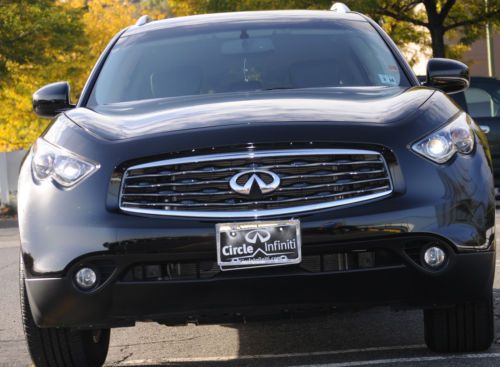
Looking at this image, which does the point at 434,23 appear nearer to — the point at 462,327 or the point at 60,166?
the point at 462,327

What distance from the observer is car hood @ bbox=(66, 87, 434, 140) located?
15.9 ft

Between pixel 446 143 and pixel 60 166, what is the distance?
5.04 ft

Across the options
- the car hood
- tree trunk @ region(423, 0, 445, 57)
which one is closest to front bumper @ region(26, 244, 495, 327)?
the car hood

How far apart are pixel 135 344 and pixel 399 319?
144 centimetres

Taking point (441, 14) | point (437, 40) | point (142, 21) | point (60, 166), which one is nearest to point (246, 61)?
point (142, 21)

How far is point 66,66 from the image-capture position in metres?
37.8

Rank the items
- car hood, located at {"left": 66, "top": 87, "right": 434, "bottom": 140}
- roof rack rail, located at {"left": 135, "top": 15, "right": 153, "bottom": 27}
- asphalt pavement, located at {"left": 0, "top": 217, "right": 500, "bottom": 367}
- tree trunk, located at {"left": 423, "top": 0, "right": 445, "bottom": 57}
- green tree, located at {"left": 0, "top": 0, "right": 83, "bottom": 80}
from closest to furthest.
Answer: car hood, located at {"left": 66, "top": 87, "right": 434, "bottom": 140} < asphalt pavement, located at {"left": 0, "top": 217, "right": 500, "bottom": 367} < roof rack rail, located at {"left": 135, "top": 15, "right": 153, "bottom": 27} < tree trunk, located at {"left": 423, "top": 0, "right": 445, "bottom": 57} < green tree, located at {"left": 0, "top": 0, "right": 83, "bottom": 80}

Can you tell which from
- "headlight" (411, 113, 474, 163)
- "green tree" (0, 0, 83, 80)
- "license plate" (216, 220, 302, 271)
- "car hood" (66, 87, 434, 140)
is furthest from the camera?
"green tree" (0, 0, 83, 80)

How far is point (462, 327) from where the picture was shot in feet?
17.1

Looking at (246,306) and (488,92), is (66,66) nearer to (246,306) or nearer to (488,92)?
(488,92)

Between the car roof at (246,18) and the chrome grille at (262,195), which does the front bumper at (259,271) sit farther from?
the car roof at (246,18)

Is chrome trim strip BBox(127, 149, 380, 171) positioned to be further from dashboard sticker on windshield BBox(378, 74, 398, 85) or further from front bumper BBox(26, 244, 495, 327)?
dashboard sticker on windshield BBox(378, 74, 398, 85)

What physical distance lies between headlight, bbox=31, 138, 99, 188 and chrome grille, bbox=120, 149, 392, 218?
0.20 m

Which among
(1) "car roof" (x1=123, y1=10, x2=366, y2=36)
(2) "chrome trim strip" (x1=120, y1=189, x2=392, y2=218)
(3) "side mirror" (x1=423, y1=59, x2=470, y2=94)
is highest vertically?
(1) "car roof" (x1=123, y1=10, x2=366, y2=36)
